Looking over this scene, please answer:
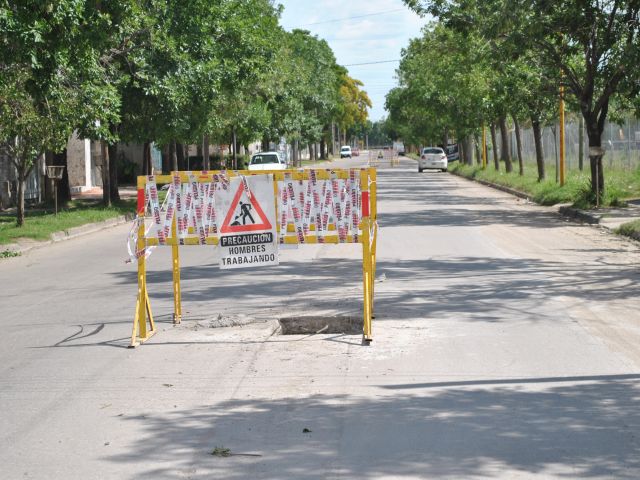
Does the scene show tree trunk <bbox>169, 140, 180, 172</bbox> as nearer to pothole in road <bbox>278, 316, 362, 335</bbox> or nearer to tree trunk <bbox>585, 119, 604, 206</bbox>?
tree trunk <bbox>585, 119, 604, 206</bbox>

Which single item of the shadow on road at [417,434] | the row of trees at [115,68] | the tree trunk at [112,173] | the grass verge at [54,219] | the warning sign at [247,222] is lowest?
the shadow on road at [417,434]

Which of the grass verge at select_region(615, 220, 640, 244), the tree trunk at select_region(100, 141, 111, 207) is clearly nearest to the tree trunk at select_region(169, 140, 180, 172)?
the tree trunk at select_region(100, 141, 111, 207)

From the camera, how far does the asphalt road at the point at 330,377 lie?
5.48 metres

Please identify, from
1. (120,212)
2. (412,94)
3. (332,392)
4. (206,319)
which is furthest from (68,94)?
(412,94)

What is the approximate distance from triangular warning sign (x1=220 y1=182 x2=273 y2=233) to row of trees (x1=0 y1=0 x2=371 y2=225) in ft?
17.2

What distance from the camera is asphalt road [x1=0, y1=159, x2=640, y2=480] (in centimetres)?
548

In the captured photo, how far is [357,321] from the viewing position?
9.66m

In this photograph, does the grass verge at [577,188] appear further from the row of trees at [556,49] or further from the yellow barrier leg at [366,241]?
the yellow barrier leg at [366,241]

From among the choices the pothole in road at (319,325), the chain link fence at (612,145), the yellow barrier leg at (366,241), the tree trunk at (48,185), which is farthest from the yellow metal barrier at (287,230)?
the chain link fence at (612,145)

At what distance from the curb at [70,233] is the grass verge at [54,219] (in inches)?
4.8

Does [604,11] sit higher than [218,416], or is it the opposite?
[604,11]

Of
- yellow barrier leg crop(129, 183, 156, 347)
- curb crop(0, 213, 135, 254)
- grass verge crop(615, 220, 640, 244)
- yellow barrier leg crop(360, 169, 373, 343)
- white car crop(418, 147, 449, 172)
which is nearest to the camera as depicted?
yellow barrier leg crop(360, 169, 373, 343)

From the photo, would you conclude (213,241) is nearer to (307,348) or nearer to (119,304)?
(307,348)

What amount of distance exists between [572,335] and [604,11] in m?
16.3
